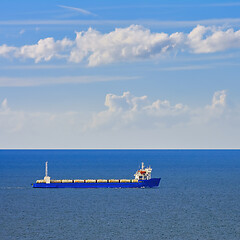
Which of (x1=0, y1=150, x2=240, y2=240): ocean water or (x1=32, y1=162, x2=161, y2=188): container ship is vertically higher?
(x1=32, y1=162, x2=161, y2=188): container ship

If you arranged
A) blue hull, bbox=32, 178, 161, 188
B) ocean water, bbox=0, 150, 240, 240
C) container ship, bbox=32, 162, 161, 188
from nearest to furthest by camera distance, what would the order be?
ocean water, bbox=0, 150, 240, 240, blue hull, bbox=32, 178, 161, 188, container ship, bbox=32, 162, 161, 188

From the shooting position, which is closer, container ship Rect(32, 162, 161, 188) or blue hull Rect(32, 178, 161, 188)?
blue hull Rect(32, 178, 161, 188)

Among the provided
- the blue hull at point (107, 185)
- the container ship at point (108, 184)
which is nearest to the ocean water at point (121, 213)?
the blue hull at point (107, 185)

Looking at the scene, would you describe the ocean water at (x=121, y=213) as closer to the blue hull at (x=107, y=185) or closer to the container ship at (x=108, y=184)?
the blue hull at (x=107, y=185)

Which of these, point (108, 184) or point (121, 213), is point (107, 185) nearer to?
point (108, 184)

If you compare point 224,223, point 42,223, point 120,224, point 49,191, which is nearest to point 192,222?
point 224,223

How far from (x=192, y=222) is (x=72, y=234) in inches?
941

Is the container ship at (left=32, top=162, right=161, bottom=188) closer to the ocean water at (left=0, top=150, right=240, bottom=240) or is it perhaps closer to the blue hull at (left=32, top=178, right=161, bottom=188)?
the blue hull at (left=32, top=178, right=161, bottom=188)

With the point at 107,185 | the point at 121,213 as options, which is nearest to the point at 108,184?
the point at 107,185

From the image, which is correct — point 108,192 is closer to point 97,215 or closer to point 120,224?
point 97,215

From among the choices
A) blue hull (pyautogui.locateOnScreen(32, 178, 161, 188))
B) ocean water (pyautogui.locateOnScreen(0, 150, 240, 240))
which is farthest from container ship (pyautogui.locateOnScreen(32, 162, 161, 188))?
ocean water (pyautogui.locateOnScreen(0, 150, 240, 240))

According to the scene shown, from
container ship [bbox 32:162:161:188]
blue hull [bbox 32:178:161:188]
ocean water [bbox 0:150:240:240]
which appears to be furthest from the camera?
container ship [bbox 32:162:161:188]

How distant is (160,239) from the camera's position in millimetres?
81938

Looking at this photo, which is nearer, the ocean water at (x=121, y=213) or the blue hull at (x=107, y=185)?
the ocean water at (x=121, y=213)
